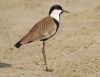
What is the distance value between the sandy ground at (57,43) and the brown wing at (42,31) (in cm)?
74

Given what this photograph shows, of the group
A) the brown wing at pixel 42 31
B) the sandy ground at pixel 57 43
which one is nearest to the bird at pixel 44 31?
the brown wing at pixel 42 31

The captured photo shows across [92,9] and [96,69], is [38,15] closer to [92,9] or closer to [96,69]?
[92,9]

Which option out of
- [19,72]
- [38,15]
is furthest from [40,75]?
[38,15]

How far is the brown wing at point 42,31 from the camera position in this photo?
9.49m

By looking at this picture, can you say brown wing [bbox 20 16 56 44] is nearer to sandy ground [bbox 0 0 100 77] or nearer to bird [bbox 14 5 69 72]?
bird [bbox 14 5 69 72]

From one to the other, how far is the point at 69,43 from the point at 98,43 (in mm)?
786

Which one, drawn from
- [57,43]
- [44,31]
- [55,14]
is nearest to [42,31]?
[44,31]

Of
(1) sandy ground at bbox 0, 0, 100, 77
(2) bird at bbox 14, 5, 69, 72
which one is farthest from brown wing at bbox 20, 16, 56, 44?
(1) sandy ground at bbox 0, 0, 100, 77

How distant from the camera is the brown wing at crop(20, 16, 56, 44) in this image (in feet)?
31.1

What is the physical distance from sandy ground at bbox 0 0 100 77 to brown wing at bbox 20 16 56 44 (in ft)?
2.43

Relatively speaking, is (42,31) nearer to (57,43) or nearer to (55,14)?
(55,14)

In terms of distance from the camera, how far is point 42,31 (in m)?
9.59

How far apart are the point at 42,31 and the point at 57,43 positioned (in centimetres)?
213

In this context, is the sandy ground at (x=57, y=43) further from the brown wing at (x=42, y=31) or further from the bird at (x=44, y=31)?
the brown wing at (x=42, y=31)
